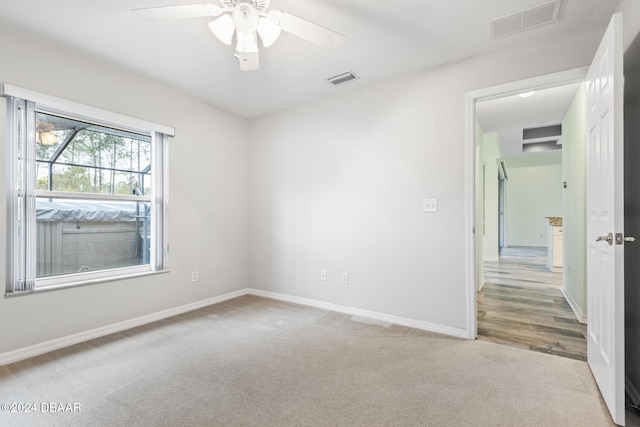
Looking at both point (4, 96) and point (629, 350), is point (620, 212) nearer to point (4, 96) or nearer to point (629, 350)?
point (629, 350)

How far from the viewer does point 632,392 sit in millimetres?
1741

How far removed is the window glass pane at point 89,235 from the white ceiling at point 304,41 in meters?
1.35

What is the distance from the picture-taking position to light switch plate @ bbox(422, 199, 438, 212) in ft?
9.08

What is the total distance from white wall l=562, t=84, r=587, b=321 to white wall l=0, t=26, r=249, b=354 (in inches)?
153

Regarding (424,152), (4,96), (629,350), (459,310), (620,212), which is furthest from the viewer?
(424,152)

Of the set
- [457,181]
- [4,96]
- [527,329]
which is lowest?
[527,329]

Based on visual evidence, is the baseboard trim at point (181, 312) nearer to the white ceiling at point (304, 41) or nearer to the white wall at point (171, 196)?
the white wall at point (171, 196)

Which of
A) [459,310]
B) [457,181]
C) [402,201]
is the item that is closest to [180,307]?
[402,201]

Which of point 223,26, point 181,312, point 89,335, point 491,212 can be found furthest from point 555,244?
point 89,335

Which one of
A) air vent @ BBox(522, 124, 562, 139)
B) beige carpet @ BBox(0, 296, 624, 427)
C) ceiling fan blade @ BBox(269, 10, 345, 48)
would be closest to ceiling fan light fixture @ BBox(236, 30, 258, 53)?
ceiling fan blade @ BBox(269, 10, 345, 48)

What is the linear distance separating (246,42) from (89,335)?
2732mm

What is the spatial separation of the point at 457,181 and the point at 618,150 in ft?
3.94

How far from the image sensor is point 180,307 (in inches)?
131

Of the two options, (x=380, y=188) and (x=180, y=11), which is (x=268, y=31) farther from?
(x=380, y=188)
